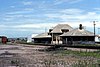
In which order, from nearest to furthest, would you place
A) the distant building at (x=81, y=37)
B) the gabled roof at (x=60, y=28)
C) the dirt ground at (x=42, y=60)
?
the dirt ground at (x=42, y=60) < the distant building at (x=81, y=37) < the gabled roof at (x=60, y=28)

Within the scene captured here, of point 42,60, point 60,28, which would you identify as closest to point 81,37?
point 60,28

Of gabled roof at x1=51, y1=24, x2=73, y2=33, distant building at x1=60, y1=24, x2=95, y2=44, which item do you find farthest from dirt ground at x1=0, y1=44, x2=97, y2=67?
gabled roof at x1=51, y1=24, x2=73, y2=33

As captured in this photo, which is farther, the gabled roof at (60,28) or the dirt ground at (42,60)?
the gabled roof at (60,28)

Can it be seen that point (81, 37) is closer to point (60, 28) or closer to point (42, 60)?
point (60, 28)

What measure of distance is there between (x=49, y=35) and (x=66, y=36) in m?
20.7

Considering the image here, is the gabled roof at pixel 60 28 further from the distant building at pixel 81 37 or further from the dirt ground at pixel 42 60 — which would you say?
the dirt ground at pixel 42 60

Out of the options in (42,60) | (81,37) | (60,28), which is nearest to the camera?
(42,60)

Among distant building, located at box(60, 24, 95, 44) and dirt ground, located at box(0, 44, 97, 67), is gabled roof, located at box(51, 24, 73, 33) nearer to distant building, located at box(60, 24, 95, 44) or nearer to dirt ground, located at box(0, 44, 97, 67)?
distant building, located at box(60, 24, 95, 44)

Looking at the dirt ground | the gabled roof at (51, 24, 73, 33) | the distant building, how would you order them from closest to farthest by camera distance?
the dirt ground → the distant building → the gabled roof at (51, 24, 73, 33)

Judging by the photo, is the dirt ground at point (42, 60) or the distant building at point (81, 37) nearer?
the dirt ground at point (42, 60)

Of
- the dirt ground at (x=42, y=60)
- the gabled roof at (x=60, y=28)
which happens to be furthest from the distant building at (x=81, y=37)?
the dirt ground at (x=42, y=60)

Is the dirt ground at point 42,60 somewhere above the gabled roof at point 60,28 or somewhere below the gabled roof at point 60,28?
below

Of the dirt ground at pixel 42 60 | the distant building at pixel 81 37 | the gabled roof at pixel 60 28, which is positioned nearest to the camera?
the dirt ground at pixel 42 60

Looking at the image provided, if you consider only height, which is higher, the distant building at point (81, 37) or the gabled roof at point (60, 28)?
the gabled roof at point (60, 28)
